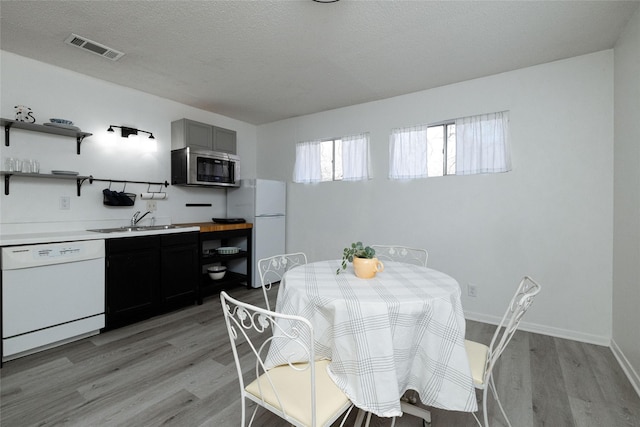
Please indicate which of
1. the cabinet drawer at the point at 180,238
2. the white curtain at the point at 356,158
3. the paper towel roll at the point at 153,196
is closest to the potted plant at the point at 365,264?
the white curtain at the point at 356,158

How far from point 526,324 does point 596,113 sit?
2.01m

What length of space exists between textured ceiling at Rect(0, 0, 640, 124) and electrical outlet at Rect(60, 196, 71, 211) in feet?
4.22

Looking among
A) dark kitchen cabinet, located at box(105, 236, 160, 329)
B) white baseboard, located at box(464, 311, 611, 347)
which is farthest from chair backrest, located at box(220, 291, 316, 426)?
white baseboard, located at box(464, 311, 611, 347)

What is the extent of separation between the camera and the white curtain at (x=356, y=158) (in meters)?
3.75

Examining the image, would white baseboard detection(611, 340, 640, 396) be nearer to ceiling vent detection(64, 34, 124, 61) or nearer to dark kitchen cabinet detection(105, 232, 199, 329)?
dark kitchen cabinet detection(105, 232, 199, 329)

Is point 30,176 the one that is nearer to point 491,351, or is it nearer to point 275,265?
point 275,265

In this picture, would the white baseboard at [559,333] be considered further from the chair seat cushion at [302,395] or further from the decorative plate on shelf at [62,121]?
the decorative plate on shelf at [62,121]

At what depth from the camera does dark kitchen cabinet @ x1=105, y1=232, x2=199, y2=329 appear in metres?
2.67

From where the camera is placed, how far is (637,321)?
195cm

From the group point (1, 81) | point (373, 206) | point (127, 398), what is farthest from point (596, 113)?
point (1, 81)

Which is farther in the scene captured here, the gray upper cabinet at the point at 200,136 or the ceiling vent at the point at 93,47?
the gray upper cabinet at the point at 200,136

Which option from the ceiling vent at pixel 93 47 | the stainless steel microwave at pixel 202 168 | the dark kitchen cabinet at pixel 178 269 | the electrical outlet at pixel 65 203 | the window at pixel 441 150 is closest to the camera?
the ceiling vent at pixel 93 47

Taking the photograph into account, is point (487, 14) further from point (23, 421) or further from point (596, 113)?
point (23, 421)

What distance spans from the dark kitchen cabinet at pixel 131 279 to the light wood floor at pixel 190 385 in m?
0.19
